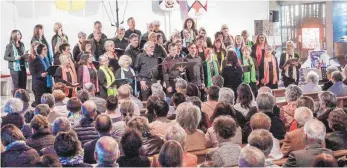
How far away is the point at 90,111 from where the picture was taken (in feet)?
18.4

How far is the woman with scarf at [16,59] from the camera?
32.7 feet

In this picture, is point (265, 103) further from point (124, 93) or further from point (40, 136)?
point (40, 136)

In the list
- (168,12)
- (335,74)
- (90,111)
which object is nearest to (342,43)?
(168,12)

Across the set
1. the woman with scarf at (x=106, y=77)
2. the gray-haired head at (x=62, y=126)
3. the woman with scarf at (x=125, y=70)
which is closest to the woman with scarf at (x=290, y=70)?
the woman with scarf at (x=125, y=70)

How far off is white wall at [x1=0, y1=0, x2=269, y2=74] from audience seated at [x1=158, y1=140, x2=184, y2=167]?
8.03 m

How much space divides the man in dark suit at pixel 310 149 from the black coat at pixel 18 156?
1930 mm

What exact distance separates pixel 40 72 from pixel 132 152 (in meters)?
5.31

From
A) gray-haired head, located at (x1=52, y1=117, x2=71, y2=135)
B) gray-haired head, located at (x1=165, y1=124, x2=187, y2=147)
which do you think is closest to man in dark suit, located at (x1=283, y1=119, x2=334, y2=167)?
gray-haired head, located at (x1=165, y1=124, x2=187, y2=147)

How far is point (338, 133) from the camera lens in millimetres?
5258

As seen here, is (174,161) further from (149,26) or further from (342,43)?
(342,43)

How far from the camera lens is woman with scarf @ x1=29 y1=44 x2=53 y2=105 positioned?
366 inches

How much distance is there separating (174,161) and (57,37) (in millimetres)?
6881

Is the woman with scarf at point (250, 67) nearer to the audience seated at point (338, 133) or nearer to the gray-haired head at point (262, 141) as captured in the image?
the audience seated at point (338, 133)

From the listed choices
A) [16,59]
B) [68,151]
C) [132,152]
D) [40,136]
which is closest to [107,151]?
[132,152]
